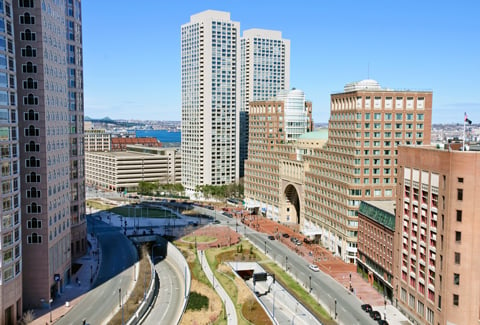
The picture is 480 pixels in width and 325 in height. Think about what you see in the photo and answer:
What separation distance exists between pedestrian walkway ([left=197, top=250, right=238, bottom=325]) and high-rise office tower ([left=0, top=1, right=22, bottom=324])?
32.3 m

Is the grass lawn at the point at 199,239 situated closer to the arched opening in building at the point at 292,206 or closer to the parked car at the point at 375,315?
the arched opening in building at the point at 292,206

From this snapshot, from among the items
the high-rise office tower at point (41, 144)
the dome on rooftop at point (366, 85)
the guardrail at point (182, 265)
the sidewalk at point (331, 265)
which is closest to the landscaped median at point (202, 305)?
the guardrail at point (182, 265)

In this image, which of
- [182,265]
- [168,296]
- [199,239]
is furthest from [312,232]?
[168,296]

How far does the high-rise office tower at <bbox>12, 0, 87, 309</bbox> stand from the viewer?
8544 centimetres

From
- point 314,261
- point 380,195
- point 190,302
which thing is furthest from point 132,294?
point 380,195

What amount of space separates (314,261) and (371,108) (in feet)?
122

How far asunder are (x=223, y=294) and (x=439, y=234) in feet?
131

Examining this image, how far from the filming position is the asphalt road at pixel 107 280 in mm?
81188

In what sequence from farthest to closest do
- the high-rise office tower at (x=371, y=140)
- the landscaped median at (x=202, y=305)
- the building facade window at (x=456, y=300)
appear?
the high-rise office tower at (x=371, y=140)
the landscaped median at (x=202, y=305)
the building facade window at (x=456, y=300)

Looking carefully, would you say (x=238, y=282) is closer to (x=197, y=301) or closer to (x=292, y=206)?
(x=197, y=301)

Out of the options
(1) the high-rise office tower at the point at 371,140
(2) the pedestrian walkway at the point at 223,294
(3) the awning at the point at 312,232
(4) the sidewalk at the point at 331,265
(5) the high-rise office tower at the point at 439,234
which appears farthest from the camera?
(3) the awning at the point at 312,232

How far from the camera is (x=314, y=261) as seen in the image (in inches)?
4751

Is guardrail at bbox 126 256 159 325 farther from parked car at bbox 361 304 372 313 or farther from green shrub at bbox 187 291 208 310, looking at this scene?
parked car at bbox 361 304 372 313

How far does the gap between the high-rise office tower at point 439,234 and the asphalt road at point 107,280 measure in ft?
159
